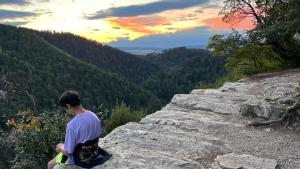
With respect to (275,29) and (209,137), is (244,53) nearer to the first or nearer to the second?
(275,29)

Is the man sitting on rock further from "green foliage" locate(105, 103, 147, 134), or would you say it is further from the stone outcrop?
"green foliage" locate(105, 103, 147, 134)

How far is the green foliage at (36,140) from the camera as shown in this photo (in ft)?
37.3

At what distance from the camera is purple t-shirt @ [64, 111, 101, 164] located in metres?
7.68

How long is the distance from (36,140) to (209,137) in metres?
4.78

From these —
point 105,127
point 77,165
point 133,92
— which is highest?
point 77,165

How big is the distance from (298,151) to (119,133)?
3932 mm

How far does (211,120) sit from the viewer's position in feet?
36.0

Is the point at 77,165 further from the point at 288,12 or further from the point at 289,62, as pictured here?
the point at 289,62

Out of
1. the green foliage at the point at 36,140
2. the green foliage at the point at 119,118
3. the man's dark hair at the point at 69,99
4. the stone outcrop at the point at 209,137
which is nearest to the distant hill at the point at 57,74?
the green foliage at the point at 119,118

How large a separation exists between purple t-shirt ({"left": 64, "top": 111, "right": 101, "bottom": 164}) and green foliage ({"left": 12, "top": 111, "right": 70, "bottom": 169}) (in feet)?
12.8

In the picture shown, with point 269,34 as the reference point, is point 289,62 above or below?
below

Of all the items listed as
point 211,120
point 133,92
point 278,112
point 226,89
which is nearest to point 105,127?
point 226,89

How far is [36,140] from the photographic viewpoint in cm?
1148

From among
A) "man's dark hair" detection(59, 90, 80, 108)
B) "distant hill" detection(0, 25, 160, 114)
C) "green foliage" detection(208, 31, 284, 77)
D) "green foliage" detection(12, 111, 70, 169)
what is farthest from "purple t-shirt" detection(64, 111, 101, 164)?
"distant hill" detection(0, 25, 160, 114)
